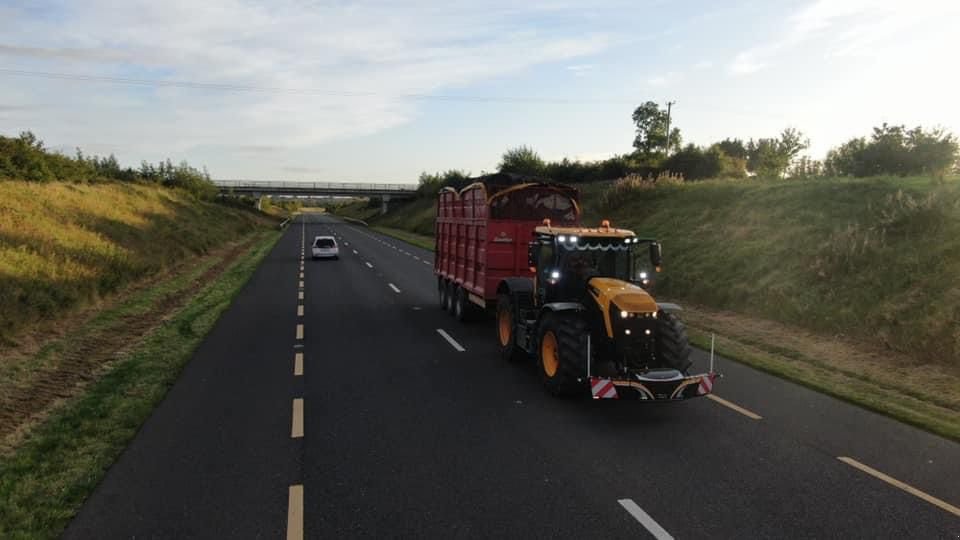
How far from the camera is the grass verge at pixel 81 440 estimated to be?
574cm

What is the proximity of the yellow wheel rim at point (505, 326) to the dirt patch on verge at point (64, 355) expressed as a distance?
7527mm

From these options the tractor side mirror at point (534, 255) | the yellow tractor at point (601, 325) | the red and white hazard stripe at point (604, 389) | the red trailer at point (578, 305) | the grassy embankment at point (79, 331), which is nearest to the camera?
the grassy embankment at point (79, 331)

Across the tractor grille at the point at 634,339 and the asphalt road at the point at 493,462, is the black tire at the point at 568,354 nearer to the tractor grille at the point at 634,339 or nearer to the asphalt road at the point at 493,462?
the asphalt road at the point at 493,462

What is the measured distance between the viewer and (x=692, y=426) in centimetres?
836

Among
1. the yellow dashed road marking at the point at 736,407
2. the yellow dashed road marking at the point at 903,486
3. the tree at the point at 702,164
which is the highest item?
the tree at the point at 702,164

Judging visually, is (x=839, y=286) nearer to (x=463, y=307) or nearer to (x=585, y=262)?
(x=585, y=262)

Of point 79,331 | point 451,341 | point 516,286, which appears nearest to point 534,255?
point 516,286

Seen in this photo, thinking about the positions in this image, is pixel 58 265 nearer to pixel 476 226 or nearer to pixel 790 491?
pixel 476 226

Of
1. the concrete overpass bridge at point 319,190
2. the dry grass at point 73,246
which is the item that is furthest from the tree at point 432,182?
the dry grass at point 73,246

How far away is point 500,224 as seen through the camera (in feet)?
46.1

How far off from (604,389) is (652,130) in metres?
79.1

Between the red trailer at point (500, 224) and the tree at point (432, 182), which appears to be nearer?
the red trailer at point (500, 224)

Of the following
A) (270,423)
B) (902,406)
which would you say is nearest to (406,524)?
(270,423)

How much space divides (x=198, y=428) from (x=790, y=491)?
7334 mm
